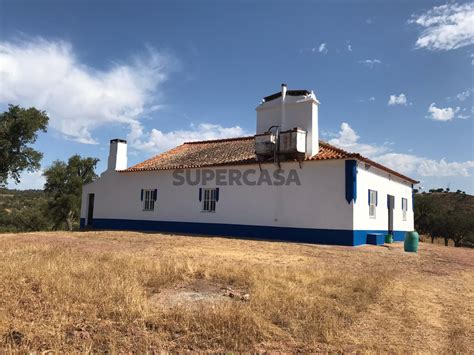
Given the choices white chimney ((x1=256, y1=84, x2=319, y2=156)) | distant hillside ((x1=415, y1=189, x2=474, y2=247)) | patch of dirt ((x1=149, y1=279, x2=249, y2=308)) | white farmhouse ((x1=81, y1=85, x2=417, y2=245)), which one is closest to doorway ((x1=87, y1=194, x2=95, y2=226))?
white farmhouse ((x1=81, y1=85, x2=417, y2=245))

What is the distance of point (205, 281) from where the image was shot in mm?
7043

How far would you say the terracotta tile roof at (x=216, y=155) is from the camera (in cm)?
1656

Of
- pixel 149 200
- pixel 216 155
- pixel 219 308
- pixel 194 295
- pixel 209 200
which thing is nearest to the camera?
pixel 219 308

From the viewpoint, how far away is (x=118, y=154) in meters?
23.0

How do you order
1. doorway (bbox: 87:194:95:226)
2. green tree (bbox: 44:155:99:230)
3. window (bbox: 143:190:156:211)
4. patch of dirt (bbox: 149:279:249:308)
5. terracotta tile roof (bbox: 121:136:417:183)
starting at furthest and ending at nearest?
green tree (bbox: 44:155:99:230) → doorway (bbox: 87:194:95:226) → window (bbox: 143:190:156:211) → terracotta tile roof (bbox: 121:136:417:183) → patch of dirt (bbox: 149:279:249:308)

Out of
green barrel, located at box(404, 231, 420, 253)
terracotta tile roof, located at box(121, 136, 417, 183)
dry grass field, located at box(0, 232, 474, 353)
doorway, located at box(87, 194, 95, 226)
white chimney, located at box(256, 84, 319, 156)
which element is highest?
white chimney, located at box(256, 84, 319, 156)

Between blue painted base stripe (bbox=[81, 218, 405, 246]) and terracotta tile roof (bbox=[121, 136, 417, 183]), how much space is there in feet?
9.90

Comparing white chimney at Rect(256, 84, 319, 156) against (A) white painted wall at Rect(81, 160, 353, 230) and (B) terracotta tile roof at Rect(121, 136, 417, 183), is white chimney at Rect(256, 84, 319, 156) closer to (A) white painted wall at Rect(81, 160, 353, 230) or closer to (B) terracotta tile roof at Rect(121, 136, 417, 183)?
(B) terracotta tile roof at Rect(121, 136, 417, 183)

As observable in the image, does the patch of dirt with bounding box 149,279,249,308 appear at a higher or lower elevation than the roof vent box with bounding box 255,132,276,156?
lower

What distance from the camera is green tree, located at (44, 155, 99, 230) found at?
105ft

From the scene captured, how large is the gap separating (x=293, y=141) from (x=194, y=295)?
1108 centimetres

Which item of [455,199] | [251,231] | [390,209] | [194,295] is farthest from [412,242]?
[455,199]

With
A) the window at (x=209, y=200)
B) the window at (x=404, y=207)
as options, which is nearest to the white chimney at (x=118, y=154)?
the window at (x=209, y=200)

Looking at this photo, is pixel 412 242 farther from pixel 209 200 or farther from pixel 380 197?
pixel 209 200
